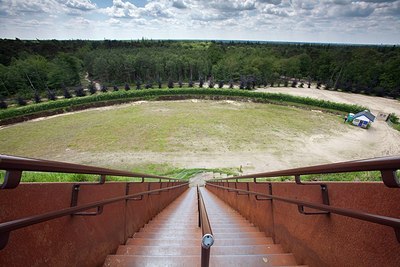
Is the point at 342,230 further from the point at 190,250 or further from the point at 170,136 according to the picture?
the point at 170,136

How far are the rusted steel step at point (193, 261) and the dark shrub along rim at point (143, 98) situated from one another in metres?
39.7

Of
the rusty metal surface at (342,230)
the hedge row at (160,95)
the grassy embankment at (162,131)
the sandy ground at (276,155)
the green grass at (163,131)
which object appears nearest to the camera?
the rusty metal surface at (342,230)

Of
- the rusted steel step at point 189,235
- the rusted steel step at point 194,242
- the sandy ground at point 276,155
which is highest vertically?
the rusted steel step at point 194,242

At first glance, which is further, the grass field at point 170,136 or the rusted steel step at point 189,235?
the grass field at point 170,136

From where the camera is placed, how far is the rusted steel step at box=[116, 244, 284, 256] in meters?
2.71

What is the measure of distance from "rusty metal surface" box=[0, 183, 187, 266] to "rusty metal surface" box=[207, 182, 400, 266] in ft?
7.33

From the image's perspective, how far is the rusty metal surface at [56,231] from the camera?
1.47 metres

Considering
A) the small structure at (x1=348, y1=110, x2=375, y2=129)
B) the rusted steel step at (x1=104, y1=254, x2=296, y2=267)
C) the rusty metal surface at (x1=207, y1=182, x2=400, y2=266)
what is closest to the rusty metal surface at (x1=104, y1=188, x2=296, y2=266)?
the rusted steel step at (x1=104, y1=254, x2=296, y2=267)

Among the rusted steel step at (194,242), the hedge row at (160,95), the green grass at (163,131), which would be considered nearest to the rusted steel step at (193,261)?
the rusted steel step at (194,242)

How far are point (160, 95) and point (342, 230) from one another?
44.4 meters

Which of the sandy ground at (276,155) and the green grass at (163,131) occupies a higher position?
the sandy ground at (276,155)

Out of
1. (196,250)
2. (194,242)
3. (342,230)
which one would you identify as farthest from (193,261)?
(342,230)

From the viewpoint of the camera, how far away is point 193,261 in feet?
7.57

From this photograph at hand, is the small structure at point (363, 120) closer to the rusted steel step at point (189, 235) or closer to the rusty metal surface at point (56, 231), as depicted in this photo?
the rusted steel step at point (189, 235)
